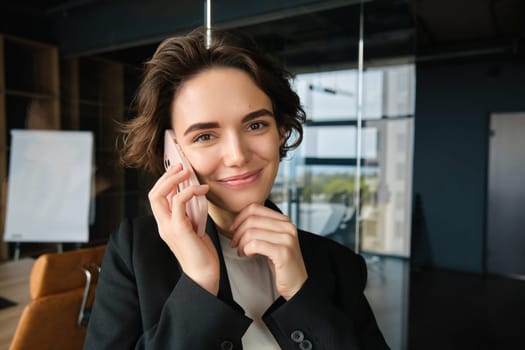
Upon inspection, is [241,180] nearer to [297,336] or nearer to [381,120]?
[297,336]

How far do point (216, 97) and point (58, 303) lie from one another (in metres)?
1.37

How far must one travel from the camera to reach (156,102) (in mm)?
896

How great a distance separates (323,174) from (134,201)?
275 centimetres

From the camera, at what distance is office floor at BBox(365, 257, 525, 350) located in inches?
145

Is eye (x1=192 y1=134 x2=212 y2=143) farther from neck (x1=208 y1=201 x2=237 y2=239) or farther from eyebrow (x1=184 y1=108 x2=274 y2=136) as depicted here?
neck (x1=208 y1=201 x2=237 y2=239)

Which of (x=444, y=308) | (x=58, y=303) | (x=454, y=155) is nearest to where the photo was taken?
(x=58, y=303)

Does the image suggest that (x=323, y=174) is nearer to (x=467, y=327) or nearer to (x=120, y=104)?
(x=467, y=327)

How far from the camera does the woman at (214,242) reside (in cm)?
75

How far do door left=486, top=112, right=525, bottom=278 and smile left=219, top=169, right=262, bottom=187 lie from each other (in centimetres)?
670

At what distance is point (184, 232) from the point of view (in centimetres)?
75

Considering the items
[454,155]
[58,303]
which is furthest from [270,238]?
[454,155]

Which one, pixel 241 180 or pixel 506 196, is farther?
pixel 506 196

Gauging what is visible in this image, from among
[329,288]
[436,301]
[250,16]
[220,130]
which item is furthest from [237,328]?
[436,301]

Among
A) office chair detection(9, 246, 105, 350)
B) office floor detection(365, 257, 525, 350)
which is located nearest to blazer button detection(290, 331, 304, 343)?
office chair detection(9, 246, 105, 350)
